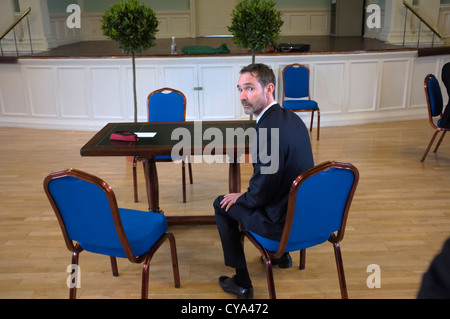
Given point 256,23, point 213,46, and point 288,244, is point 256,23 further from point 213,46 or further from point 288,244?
point 213,46

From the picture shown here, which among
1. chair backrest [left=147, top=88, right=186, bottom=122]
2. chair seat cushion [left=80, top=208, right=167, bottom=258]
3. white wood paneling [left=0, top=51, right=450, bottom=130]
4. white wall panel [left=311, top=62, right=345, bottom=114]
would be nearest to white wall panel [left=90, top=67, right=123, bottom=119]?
white wood paneling [left=0, top=51, right=450, bottom=130]

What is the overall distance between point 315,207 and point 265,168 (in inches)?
11.6

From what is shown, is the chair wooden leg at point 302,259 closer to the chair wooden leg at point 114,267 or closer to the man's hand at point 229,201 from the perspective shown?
the man's hand at point 229,201

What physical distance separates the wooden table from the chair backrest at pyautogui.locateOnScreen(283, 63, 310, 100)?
2.54 metres

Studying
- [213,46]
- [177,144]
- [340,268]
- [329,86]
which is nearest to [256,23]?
[329,86]

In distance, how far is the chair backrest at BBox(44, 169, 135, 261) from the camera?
196 cm

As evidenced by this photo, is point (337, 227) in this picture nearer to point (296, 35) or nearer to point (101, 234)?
point (101, 234)

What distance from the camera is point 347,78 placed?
20.6ft

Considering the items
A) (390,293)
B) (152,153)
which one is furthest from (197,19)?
(390,293)

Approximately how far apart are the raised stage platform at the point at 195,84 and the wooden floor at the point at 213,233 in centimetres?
103

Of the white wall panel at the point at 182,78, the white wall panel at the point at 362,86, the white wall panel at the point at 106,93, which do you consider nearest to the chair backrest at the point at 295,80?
the white wall panel at the point at 362,86

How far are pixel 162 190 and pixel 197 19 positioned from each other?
26.7 ft

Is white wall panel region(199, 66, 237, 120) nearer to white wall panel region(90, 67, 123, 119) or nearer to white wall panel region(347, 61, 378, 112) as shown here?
white wall panel region(90, 67, 123, 119)

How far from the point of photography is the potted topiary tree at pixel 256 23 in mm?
4758
